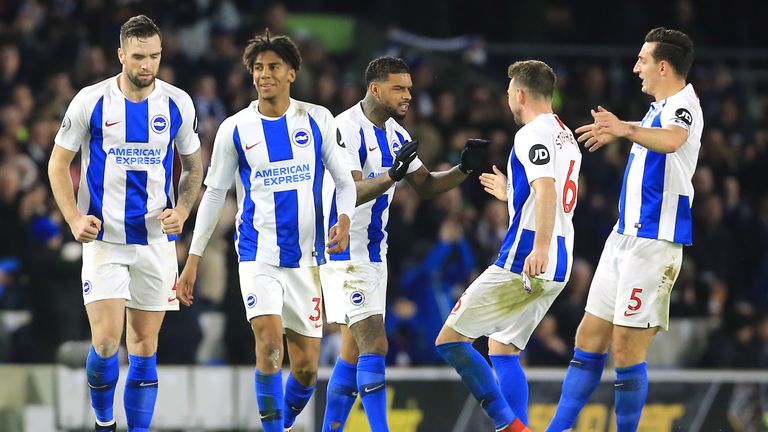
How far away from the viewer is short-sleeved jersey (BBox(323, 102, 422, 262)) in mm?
8711

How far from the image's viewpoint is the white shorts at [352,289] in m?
8.50

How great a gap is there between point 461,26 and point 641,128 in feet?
42.1

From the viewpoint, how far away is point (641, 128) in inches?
306

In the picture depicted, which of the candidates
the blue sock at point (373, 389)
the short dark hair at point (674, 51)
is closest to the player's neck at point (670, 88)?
the short dark hair at point (674, 51)

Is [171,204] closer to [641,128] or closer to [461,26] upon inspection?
[641,128]

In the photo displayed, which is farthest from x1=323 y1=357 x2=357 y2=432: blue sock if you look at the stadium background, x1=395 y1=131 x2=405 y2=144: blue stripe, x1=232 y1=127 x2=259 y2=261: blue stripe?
the stadium background

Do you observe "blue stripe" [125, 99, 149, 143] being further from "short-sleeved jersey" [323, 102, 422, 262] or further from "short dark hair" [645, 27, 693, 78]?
"short dark hair" [645, 27, 693, 78]

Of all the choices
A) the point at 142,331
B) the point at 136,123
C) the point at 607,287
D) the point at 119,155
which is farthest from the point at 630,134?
the point at 142,331

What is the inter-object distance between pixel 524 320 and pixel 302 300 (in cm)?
143

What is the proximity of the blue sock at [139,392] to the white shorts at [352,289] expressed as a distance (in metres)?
1.24

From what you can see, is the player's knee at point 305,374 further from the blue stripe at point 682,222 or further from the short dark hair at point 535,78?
the blue stripe at point 682,222

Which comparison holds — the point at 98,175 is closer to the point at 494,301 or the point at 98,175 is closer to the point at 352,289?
the point at 352,289

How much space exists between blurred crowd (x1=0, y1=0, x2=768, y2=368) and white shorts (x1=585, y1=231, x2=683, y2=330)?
5008mm

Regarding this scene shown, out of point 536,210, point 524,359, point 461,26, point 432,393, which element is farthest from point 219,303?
point 461,26
